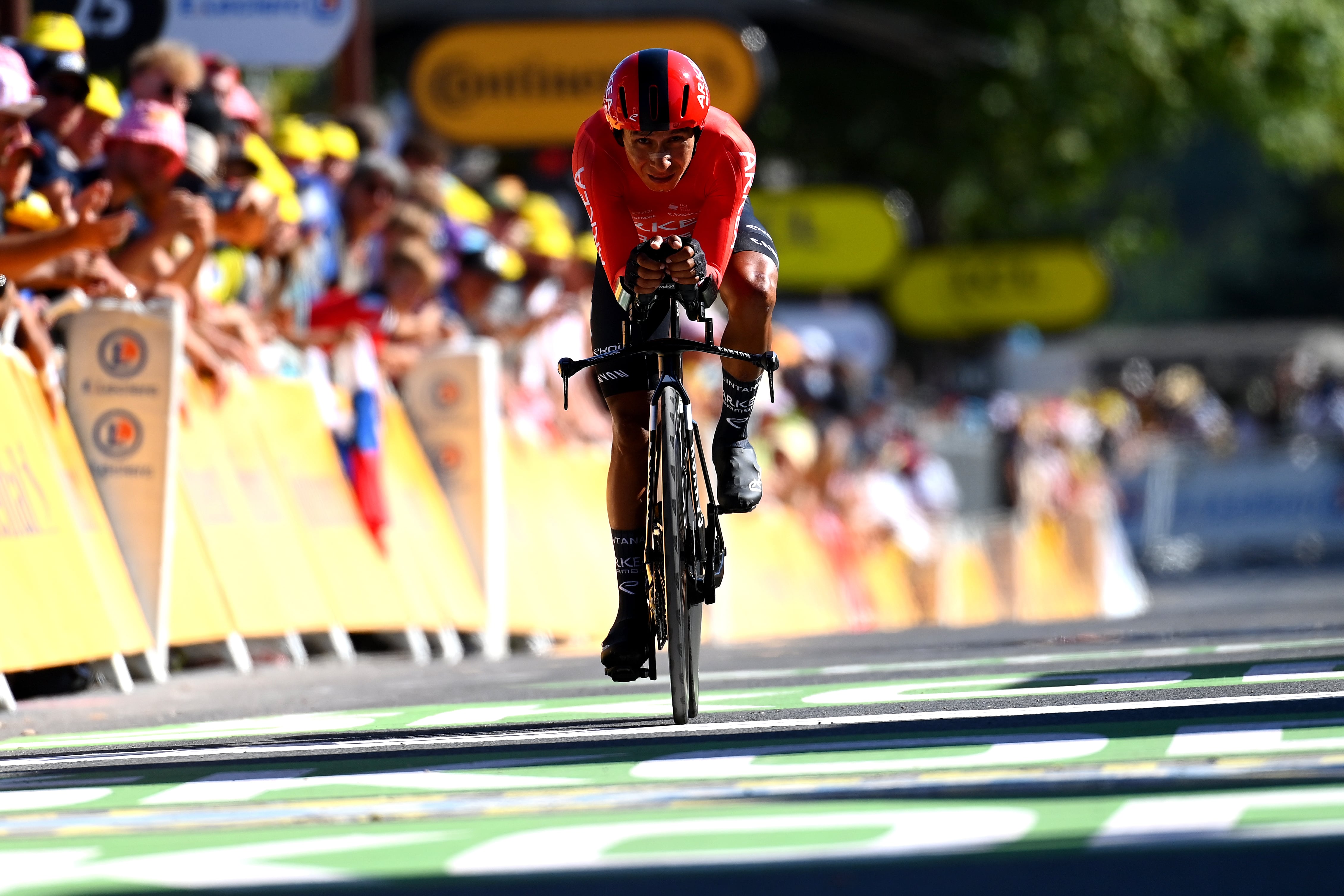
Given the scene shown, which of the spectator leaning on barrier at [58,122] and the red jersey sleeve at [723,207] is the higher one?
the spectator leaning on barrier at [58,122]

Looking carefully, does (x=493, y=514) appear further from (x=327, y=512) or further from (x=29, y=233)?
(x=29, y=233)

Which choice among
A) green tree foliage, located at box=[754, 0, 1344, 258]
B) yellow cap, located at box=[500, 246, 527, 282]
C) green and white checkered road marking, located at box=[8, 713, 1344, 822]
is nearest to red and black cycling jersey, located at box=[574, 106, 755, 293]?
green and white checkered road marking, located at box=[8, 713, 1344, 822]

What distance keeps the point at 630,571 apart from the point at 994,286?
2287 cm

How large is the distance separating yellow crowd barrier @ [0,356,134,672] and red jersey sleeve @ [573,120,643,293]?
2.57 metres

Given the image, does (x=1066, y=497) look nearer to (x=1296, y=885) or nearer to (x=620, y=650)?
(x=620, y=650)

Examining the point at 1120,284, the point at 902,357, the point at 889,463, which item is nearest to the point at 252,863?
the point at 889,463

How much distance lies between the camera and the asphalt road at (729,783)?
3.96 meters

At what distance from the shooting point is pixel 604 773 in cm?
538

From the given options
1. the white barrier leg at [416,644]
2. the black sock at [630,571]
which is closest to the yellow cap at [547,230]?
the white barrier leg at [416,644]

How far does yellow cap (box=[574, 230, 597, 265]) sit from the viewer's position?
17.1 meters

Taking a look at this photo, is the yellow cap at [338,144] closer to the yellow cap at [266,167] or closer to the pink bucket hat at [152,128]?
the yellow cap at [266,167]

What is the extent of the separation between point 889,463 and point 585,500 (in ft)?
28.5

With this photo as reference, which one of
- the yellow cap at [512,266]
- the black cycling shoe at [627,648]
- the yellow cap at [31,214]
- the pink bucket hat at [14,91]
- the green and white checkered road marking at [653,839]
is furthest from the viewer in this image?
the yellow cap at [512,266]

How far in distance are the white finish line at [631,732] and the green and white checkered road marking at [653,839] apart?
1.53 metres
